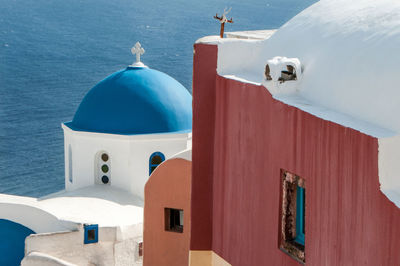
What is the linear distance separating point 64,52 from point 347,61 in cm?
6706

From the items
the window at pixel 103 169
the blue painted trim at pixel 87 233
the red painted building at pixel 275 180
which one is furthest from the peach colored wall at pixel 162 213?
the window at pixel 103 169

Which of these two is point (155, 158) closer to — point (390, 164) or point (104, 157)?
point (104, 157)

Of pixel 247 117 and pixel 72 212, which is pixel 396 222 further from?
pixel 72 212

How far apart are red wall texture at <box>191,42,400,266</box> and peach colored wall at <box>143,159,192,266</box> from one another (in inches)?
112

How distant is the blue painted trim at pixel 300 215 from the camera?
6.66 meters

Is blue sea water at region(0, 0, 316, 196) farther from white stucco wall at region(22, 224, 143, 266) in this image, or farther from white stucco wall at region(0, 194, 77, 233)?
white stucco wall at region(22, 224, 143, 266)

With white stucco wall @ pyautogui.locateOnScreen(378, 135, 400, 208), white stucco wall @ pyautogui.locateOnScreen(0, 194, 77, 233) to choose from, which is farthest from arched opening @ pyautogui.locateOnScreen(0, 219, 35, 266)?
white stucco wall @ pyautogui.locateOnScreen(378, 135, 400, 208)

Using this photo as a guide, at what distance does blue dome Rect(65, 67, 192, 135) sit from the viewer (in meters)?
16.4

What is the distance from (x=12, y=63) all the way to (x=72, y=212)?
179ft

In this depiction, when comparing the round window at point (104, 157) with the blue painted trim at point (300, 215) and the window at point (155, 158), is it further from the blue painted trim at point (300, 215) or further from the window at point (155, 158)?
the blue painted trim at point (300, 215)

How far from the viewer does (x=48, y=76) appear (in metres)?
61.0

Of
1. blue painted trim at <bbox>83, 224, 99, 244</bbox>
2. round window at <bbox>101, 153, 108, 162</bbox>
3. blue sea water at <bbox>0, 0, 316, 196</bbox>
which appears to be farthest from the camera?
blue sea water at <bbox>0, 0, 316, 196</bbox>

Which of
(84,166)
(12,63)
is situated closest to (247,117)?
(84,166)

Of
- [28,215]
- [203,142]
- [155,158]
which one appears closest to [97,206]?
[28,215]
